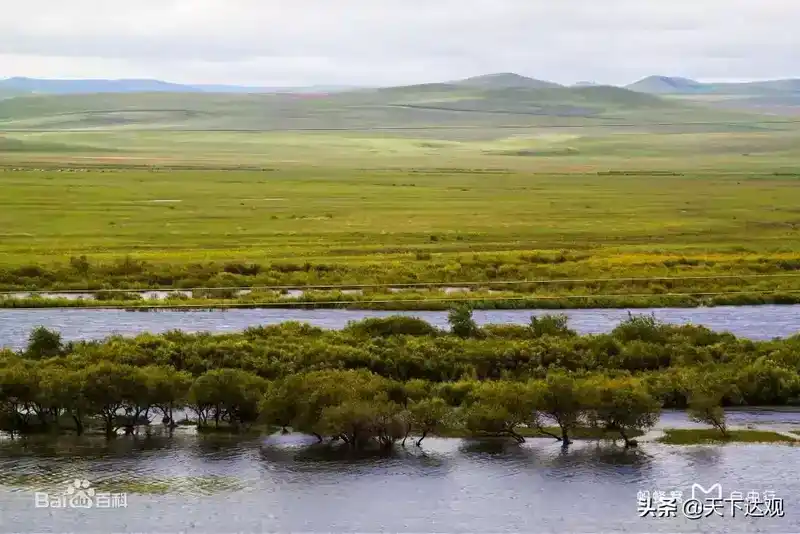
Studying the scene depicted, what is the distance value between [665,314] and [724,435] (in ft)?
34.2

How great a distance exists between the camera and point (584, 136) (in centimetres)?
13312

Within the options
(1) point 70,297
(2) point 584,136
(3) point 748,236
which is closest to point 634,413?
(1) point 70,297

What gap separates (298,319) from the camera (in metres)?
28.8

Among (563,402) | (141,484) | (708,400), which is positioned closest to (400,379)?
(563,402)

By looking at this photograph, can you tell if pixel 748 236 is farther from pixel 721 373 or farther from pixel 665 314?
pixel 721 373

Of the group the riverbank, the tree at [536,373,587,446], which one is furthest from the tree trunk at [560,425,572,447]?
the riverbank

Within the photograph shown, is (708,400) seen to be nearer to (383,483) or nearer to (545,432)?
(545,432)

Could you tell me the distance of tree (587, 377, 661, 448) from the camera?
19.0 meters

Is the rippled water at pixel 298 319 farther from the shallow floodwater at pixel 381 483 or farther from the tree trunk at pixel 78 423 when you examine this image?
the shallow floodwater at pixel 381 483

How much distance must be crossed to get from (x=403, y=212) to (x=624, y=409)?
32819 mm

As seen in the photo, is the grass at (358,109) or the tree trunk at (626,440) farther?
the grass at (358,109)

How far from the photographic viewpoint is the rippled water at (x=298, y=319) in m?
27.3

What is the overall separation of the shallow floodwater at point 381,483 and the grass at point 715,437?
0.32m

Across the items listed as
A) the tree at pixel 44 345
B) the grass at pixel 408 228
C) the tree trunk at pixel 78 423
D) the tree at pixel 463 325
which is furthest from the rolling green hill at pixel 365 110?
the tree trunk at pixel 78 423
